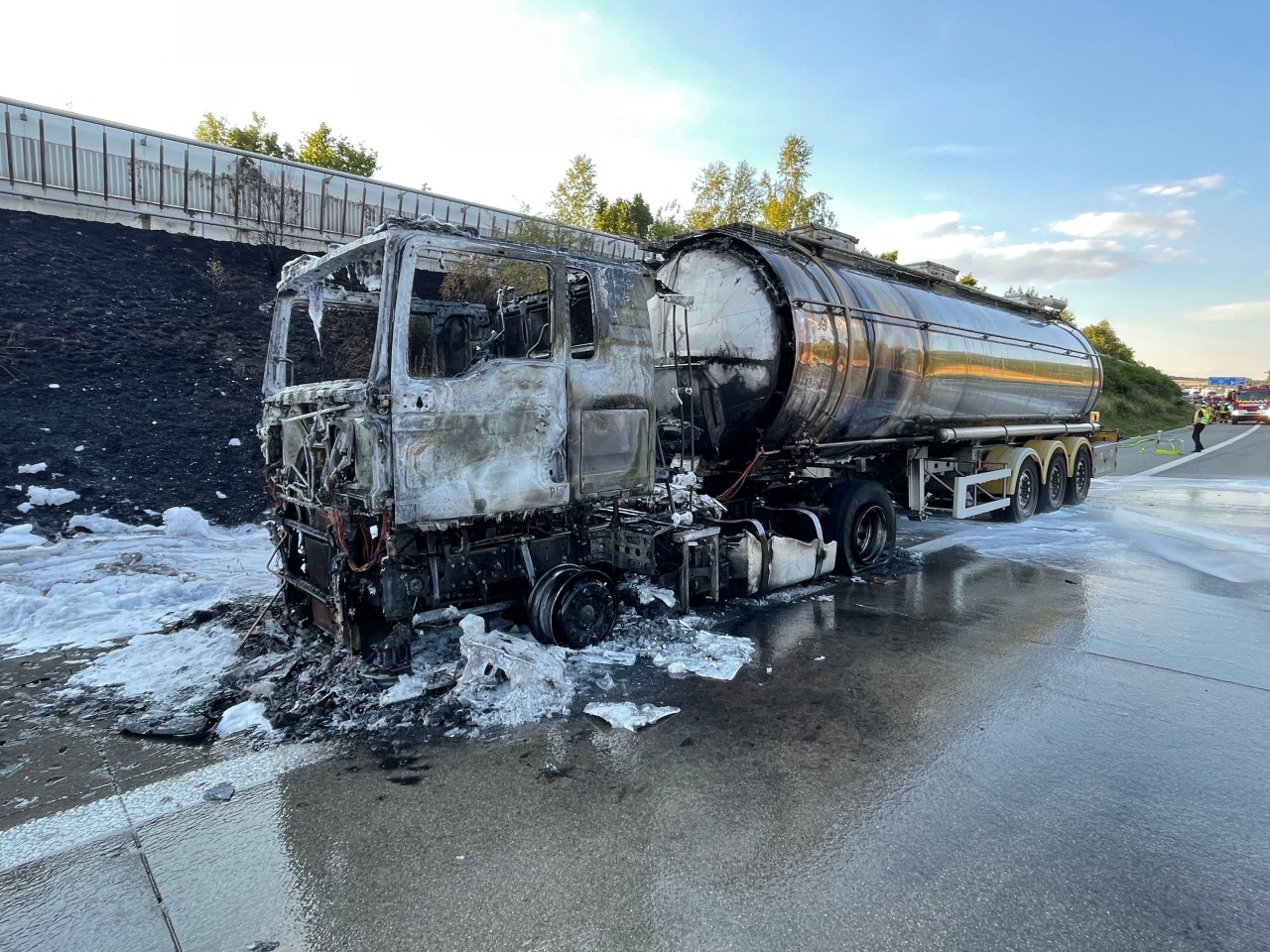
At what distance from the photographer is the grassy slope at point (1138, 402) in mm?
41188

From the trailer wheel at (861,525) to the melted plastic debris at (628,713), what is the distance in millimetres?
3939

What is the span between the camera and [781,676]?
15.7ft

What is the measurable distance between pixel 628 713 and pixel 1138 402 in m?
55.7

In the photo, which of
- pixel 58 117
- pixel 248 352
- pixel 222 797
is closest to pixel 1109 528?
pixel 222 797

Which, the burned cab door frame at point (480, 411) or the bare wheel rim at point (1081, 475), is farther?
the bare wheel rim at point (1081, 475)

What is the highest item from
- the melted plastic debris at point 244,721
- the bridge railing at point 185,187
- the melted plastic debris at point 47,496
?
the bridge railing at point 185,187

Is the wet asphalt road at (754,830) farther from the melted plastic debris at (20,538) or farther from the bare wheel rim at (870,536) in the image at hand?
the melted plastic debris at (20,538)

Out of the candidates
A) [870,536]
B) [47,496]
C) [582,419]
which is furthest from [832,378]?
[47,496]

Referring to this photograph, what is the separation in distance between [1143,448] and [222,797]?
31722 mm

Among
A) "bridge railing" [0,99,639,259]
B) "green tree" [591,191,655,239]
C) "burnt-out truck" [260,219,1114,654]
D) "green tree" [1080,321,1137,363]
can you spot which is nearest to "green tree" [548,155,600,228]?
"green tree" [591,191,655,239]

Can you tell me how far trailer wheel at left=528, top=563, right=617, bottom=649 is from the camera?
15.9ft

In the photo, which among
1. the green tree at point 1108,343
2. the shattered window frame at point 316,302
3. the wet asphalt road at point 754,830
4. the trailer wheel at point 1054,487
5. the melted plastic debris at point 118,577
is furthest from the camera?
the green tree at point 1108,343

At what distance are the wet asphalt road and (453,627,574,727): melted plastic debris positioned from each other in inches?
7.8

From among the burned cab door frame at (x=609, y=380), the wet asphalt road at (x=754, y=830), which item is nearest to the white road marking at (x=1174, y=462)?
the wet asphalt road at (x=754, y=830)
